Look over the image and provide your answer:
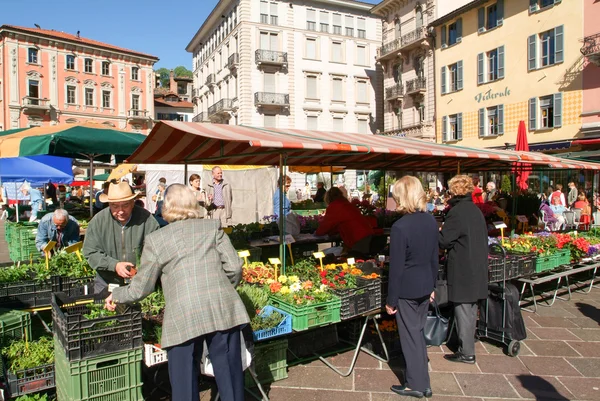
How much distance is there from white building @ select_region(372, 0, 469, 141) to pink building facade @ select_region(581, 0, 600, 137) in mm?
9795

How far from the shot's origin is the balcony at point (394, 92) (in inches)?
1216

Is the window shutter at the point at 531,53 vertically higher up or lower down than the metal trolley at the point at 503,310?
higher up

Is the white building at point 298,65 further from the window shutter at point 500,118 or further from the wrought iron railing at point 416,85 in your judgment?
the window shutter at point 500,118

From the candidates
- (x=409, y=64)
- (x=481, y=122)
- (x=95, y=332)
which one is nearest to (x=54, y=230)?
(x=95, y=332)

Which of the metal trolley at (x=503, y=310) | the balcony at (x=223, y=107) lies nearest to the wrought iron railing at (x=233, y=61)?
the balcony at (x=223, y=107)

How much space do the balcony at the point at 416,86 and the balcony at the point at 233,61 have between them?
12.9m

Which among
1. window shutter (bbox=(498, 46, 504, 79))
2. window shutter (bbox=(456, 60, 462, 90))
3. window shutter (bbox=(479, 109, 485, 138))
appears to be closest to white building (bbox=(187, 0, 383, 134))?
window shutter (bbox=(456, 60, 462, 90))

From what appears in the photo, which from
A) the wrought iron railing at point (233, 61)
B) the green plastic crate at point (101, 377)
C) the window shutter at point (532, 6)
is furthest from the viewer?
the wrought iron railing at point (233, 61)

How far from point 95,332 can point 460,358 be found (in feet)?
10.8

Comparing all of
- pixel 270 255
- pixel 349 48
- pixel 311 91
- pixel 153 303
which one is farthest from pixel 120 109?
pixel 153 303

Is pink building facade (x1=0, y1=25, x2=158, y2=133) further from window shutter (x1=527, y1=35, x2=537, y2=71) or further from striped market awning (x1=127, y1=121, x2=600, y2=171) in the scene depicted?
striped market awning (x1=127, y1=121, x2=600, y2=171)

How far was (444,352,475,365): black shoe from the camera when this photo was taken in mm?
4312

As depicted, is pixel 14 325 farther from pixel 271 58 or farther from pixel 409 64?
pixel 271 58

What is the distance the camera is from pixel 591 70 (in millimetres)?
18000
